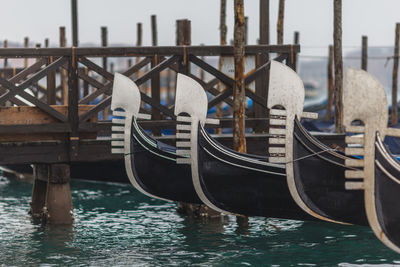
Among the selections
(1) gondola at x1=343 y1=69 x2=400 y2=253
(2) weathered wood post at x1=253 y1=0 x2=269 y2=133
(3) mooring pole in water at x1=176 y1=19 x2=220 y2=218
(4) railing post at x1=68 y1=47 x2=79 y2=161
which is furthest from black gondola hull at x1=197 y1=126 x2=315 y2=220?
(2) weathered wood post at x1=253 y1=0 x2=269 y2=133

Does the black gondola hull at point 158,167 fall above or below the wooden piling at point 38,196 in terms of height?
above

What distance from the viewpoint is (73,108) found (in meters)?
11.8

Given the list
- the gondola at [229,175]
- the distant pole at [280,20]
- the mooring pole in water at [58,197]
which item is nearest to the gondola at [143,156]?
the gondola at [229,175]

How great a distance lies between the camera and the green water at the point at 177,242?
10164mm

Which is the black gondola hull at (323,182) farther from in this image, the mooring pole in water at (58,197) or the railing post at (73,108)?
the mooring pole in water at (58,197)

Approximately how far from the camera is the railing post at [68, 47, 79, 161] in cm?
1174

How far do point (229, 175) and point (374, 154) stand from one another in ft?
7.81

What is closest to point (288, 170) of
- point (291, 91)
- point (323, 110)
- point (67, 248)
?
point (291, 91)

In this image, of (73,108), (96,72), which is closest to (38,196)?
(73,108)

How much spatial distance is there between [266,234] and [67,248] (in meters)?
2.63

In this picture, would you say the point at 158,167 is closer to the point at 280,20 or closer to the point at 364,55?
the point at 280,20

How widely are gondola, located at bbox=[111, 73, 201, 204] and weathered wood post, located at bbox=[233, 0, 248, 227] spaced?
2.57 ft

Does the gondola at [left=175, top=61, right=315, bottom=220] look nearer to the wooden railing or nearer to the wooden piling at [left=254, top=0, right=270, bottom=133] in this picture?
the wooden railing

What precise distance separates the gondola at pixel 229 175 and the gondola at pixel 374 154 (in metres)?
1.34
